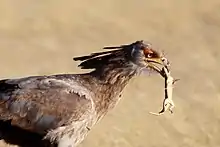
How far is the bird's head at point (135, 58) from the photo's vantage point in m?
6.29

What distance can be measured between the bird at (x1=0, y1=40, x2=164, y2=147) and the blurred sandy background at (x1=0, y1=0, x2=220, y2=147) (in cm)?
187

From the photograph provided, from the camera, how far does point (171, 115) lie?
8859 millimetres

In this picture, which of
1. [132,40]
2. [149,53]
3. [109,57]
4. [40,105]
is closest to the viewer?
[40,105]

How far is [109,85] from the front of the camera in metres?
6.35

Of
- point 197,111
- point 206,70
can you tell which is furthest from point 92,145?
point 206,70

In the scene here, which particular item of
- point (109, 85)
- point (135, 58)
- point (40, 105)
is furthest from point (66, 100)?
point (135, 58)

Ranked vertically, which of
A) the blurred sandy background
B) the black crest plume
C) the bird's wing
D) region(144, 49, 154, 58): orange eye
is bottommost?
the bird's wing

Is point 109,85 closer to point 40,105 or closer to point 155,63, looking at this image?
point 155,63

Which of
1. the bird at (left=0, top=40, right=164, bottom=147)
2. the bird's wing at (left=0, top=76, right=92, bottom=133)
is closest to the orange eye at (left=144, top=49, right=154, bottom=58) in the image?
the bird at (left=0, top=40, right=164, bottom=147)

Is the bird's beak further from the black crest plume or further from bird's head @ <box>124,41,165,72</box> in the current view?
the black crest plume

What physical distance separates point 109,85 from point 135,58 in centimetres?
31

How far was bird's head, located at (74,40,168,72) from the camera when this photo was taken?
6293mm

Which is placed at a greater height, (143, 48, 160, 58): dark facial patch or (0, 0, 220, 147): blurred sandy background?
(0, 0, 220, 147): blurred sandy background

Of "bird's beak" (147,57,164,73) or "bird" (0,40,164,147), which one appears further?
"bird's beak" (147,57,164,73)
